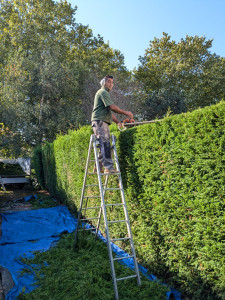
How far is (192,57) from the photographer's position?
78.2 ft

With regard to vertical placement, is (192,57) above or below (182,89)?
above

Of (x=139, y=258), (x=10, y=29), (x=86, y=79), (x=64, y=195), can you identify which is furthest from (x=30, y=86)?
(x=139, y=258)

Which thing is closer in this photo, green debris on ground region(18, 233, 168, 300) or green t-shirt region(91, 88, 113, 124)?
green debris on ground region(18, 233, 168, 300)

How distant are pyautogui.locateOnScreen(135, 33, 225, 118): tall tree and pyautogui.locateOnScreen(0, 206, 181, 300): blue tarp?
15841 mm

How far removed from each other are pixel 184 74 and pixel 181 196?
74.3ft

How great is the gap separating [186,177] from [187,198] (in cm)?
30

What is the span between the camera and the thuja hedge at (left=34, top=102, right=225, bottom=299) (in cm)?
307

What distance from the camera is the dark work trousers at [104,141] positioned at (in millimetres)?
4699

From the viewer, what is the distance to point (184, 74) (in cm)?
2392

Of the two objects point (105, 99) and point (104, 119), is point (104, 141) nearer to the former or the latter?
point (104, 119)

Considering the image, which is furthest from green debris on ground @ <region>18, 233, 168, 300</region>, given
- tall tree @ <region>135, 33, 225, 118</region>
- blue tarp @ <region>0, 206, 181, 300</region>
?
tall tree @ <region>135, 33, 225, 118</region>

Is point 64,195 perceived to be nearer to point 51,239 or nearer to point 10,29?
point 51,239

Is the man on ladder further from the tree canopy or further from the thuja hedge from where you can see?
the tree canopy

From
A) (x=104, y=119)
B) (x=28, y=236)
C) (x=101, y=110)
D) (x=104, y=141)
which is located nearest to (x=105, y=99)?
(x=101, y=110)
